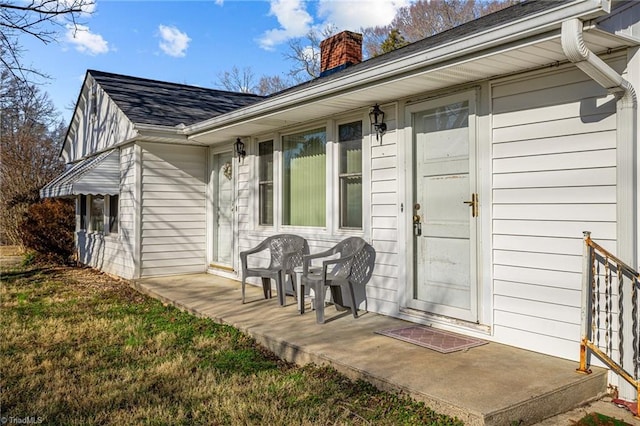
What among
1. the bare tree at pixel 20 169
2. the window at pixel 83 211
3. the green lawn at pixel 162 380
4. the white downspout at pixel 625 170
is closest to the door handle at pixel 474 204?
the white downspout at pixel 625 170

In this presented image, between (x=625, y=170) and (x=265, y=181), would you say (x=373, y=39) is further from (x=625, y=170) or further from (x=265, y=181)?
(x=625, y=170)

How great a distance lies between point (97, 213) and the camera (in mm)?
9844

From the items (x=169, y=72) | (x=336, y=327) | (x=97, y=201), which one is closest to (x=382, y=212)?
(x=336, y=327)

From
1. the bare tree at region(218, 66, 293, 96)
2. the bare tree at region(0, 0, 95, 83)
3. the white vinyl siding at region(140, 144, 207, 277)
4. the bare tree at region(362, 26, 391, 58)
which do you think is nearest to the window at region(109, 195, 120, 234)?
the white vinyl siding at region(140, 144, 207, 277)

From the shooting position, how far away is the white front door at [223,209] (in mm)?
7957

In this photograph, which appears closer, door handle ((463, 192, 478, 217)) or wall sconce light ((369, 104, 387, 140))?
door handle ((463, 192, 478, 217))

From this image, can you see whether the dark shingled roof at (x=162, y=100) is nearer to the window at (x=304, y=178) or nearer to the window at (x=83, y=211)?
the window at (x=304, y=178)

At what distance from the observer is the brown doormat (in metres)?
3.80

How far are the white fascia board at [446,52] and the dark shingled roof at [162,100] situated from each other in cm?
297

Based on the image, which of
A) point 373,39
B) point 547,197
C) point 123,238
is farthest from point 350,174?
point 373,39

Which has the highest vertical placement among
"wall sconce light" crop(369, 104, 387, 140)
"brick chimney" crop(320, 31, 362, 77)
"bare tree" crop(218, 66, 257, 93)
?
"bare tree" crop(218, 66, 257, 93)

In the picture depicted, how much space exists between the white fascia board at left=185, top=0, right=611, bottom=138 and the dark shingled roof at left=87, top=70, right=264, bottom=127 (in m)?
2.97

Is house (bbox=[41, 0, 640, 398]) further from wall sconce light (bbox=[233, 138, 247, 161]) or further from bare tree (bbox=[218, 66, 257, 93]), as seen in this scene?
bare tree (bbox=[218, 66, 257, 93])

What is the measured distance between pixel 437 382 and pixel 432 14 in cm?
1622
